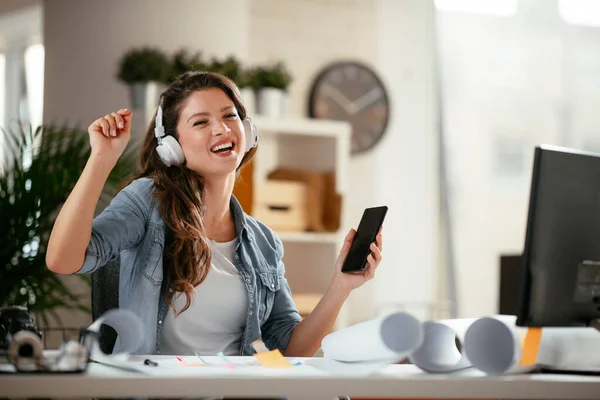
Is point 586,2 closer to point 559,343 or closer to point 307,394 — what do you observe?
point 559,343

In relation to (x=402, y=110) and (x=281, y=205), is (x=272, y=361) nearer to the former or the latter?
(x=281, y=205)

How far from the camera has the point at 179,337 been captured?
1780mm

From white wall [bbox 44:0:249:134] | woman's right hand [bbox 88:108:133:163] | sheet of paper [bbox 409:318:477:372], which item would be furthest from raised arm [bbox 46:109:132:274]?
white wall [bbox 44:0:249:134]

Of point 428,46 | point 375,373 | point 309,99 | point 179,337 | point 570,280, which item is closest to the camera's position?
point 375,373

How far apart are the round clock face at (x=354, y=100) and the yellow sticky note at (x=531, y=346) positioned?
3.37 metres

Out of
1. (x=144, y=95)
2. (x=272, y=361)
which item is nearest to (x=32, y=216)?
(x=144, y=95)

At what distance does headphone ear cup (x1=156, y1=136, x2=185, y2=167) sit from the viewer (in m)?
1.85

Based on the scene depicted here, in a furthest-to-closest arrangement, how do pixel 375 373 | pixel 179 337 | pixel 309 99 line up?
1. pixel 309 99
2. pixel 179 337
3. pixel 375 373

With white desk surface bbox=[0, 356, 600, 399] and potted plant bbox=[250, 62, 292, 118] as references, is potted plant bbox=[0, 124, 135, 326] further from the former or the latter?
white desk surface bbox=[0, 356, 600, 399]

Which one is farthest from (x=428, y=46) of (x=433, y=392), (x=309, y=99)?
(x=433, y=392)

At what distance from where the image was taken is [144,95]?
11.6 feet

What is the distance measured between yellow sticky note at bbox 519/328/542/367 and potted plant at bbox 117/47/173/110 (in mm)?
2511

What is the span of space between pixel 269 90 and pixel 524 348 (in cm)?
264

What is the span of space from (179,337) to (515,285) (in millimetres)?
1727
